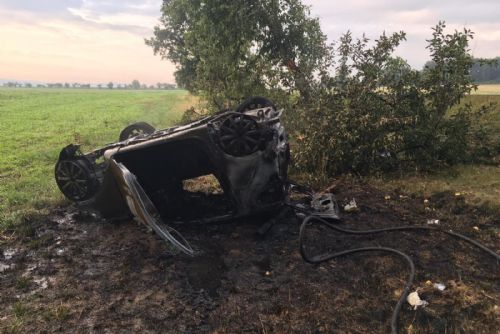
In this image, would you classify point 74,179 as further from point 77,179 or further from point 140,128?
point 140,128

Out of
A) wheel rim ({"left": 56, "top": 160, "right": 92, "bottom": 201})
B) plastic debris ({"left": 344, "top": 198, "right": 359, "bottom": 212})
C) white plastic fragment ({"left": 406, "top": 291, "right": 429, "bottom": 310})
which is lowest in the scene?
white plastic fragment ({"left": 406, "top": 291, "right": 429, "bottom": 310})

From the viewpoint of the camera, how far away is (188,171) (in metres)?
6.23

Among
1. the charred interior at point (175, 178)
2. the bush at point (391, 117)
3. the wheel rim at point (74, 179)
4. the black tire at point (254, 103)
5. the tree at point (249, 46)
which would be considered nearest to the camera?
the charred interior at point (175, 178)

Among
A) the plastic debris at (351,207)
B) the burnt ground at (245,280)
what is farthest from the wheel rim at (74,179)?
the plastic debris at (351,207)

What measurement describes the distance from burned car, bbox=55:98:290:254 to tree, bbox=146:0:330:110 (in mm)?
4655

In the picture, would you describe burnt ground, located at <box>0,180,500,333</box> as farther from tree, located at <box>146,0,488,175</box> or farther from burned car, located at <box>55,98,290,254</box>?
tree, located at <box>146,0,488,175</box>

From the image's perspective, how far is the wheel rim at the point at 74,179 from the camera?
6.45m

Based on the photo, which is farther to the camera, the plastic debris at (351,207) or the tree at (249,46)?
the tree at (249,46)

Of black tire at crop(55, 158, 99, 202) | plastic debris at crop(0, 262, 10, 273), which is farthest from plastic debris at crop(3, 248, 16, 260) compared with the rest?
black tire at crop(55, 158, 99, 202)

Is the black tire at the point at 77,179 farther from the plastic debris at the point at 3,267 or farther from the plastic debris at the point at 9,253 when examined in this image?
the plastic debris at the point at 3,267

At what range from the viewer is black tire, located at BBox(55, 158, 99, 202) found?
6445 mm

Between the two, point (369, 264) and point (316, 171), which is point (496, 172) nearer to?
point (316, 171)

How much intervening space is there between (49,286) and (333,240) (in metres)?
3.34

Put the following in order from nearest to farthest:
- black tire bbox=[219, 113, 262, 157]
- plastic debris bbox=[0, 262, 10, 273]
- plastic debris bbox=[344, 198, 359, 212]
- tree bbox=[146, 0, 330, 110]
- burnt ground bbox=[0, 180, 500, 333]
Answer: burnt ground bbox=[0, 180, 500, 333] → plastic debris bbox=[0, 262, 10, 273] → black tire bbox=[219, 113, 262, 157] → plastic debris bbox=[344, 198, 359, 212] → tree bbox=[146, 0, 330, 110]
